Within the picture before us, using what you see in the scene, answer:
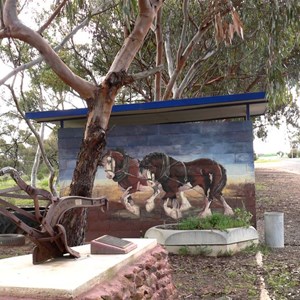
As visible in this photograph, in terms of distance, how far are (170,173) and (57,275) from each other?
696 centimetres

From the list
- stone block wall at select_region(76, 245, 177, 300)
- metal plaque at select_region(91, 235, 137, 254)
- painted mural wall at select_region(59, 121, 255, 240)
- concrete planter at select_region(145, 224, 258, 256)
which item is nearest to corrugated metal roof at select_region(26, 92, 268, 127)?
painted mural wall at select_region(59, 121, 255, 240)

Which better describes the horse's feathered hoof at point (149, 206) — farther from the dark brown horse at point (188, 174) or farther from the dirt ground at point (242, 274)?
the dirt ground at point (242, 274)

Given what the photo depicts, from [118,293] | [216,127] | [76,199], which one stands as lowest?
[118,293]

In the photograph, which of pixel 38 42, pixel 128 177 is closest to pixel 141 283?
pixel 38 42

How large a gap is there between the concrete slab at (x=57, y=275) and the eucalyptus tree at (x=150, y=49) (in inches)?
98.6

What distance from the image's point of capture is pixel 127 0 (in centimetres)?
705

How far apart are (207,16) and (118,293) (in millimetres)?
10090

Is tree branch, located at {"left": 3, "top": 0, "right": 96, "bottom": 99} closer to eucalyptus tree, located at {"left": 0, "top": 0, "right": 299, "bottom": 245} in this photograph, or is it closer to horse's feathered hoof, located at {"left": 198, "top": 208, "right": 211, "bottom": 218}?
A: eucalyptus tree, located at {"left": 0, "top": 0, "right": 299, "bottom": 245}

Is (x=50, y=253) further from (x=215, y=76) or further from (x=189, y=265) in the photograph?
(x=215, y=76)

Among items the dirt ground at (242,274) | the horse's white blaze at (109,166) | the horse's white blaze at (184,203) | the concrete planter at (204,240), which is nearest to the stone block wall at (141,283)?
the dirt ground at (242,274)

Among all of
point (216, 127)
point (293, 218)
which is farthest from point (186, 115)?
point (293, 218)

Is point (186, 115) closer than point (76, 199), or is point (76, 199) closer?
point (76, 199)

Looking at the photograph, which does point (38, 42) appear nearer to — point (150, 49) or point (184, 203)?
point (184, 203)

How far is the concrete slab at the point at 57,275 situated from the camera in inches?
127
